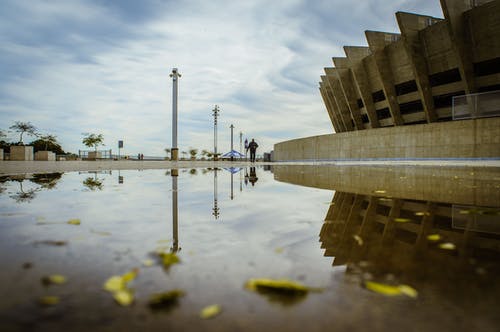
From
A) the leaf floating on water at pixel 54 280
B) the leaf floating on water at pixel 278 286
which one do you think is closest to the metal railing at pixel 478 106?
the leaf floating on water at pixel 278 286

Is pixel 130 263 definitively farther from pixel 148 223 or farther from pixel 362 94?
pixel 362 94

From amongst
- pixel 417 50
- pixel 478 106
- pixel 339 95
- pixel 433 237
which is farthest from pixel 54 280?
pixel 339 95

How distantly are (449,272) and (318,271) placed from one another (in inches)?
28.7

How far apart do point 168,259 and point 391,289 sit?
1.27 m

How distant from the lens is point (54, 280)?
4.77ft

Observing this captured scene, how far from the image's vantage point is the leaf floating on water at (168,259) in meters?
1.71

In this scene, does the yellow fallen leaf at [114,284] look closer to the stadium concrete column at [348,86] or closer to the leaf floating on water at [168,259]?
the leaf floating on water at [168,259]

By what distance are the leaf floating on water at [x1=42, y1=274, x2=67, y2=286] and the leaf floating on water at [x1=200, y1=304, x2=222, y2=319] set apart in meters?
0.79

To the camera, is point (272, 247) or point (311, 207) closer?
point (272, 247)

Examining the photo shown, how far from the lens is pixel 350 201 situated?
14.6 ft

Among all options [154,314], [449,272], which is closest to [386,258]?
[449,272]

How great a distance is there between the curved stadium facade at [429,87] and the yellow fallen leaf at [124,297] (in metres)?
21.2

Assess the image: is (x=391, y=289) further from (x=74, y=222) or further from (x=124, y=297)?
(x=74, y=222)

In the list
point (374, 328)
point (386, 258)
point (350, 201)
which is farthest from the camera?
point (350, 201)
